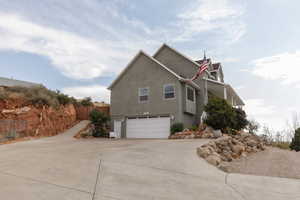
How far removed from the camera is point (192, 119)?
21.2 meters

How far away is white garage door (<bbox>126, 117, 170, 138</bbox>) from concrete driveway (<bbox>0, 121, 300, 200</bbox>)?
410 inches

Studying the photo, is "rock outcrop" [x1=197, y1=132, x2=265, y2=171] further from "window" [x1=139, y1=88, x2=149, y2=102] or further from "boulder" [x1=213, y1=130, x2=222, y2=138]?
"window" [x1=139, y1=88, x2=149, y2=102]

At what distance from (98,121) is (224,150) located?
13.1 m

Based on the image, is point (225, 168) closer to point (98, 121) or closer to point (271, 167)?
point (271, 167)

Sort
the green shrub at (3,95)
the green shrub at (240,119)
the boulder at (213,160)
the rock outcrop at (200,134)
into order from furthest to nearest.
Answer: the green shrub at (240,119)
the green shrub at (3,95)
the rock outcrop at (200,134)
the boulder at (213,160)

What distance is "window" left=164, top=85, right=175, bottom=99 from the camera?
19306mm

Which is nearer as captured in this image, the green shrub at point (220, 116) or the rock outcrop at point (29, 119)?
the green shrub at point (220, 116)

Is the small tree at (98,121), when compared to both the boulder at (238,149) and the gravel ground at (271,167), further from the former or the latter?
the gravel ground at (271,167)

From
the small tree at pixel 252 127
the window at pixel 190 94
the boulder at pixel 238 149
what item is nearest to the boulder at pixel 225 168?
the boulder at pixel 238 149

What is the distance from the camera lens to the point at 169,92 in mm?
19516

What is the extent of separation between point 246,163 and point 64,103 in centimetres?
1945

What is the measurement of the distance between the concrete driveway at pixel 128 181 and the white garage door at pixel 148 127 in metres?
10.4

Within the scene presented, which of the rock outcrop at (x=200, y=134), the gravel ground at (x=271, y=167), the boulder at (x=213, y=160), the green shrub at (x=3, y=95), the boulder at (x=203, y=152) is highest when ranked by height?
the green shrub at (x=3, y=95)

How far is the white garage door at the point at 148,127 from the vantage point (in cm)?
1930
